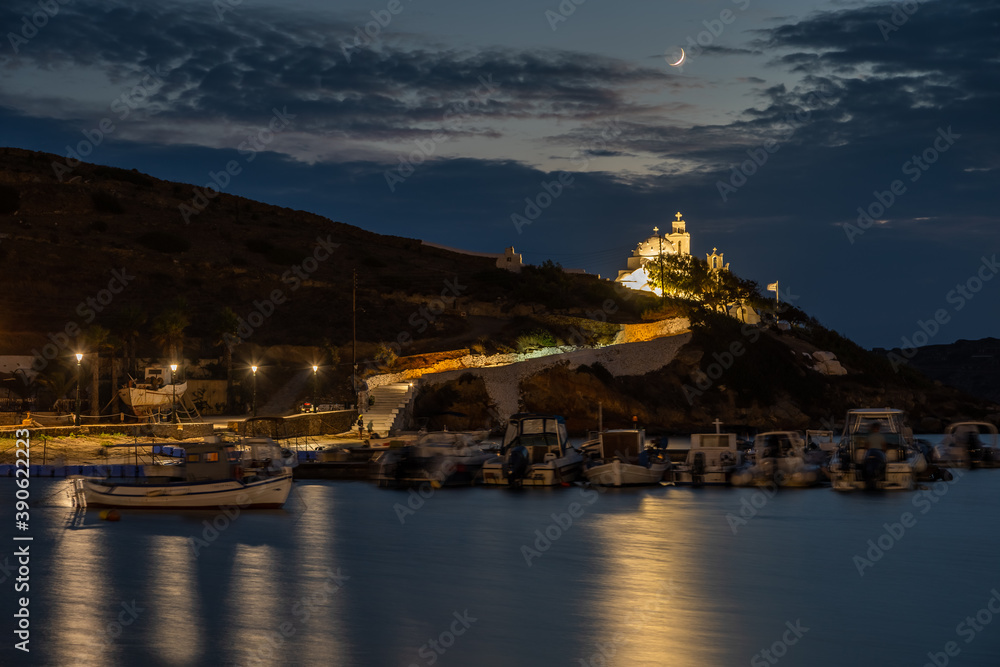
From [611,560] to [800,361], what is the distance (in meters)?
61.7

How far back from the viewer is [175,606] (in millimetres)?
17672

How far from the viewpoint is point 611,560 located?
74.9 feet

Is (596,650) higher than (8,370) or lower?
lower

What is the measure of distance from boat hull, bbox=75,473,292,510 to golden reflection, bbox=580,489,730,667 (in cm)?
962

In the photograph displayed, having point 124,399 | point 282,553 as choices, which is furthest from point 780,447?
point 124,399

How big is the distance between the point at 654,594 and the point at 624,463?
17191mm

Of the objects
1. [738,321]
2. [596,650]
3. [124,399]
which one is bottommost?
[596,650]

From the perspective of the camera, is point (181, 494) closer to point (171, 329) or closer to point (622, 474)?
point (622, 474)

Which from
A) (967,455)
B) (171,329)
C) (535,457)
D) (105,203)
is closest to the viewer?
(535,457)

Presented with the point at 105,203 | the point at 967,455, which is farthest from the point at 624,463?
the point at 105,203

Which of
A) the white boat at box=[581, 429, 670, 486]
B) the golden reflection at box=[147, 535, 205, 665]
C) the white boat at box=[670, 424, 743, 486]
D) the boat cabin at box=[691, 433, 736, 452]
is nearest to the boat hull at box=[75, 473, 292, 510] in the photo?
the golden reflection at box=[147, 535, 205, 665]

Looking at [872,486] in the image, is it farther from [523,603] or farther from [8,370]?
[8,370]

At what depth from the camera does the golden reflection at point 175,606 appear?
575 inches

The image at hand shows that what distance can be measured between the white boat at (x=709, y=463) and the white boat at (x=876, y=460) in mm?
3517
